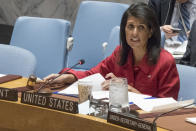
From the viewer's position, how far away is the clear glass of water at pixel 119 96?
1983mm

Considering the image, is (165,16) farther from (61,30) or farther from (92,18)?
(61,30)

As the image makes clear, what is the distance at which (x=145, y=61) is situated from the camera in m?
2.69

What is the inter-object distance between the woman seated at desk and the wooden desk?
559mm

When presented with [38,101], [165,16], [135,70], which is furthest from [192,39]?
[38,101]

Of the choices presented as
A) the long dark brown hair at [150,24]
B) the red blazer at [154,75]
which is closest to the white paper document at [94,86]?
the red blazer at [154,75]

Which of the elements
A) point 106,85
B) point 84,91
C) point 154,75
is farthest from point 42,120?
point 154,75

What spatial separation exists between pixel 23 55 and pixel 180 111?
4.19ft

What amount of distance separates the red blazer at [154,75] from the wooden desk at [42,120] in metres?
0.74

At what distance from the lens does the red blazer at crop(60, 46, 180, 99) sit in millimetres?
2600

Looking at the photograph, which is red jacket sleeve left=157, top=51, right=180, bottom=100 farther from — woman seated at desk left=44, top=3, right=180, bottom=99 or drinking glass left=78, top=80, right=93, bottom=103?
drinking glass left=78, top=80, right=93, bottom=103

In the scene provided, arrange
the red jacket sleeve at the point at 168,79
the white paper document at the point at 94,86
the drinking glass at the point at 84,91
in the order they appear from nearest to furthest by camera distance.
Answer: the drinking glass at the point at 84,91, the white paper document at the point at 94,86, the red jacket sleeve at the point at 168,79

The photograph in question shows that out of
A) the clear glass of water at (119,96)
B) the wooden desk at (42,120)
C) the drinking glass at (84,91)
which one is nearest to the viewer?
the wooden desk at (42,120)

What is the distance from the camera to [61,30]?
3.61m

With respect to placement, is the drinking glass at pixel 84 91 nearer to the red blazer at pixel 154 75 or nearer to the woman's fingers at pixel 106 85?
the woman's fingers at pixel 106 85
